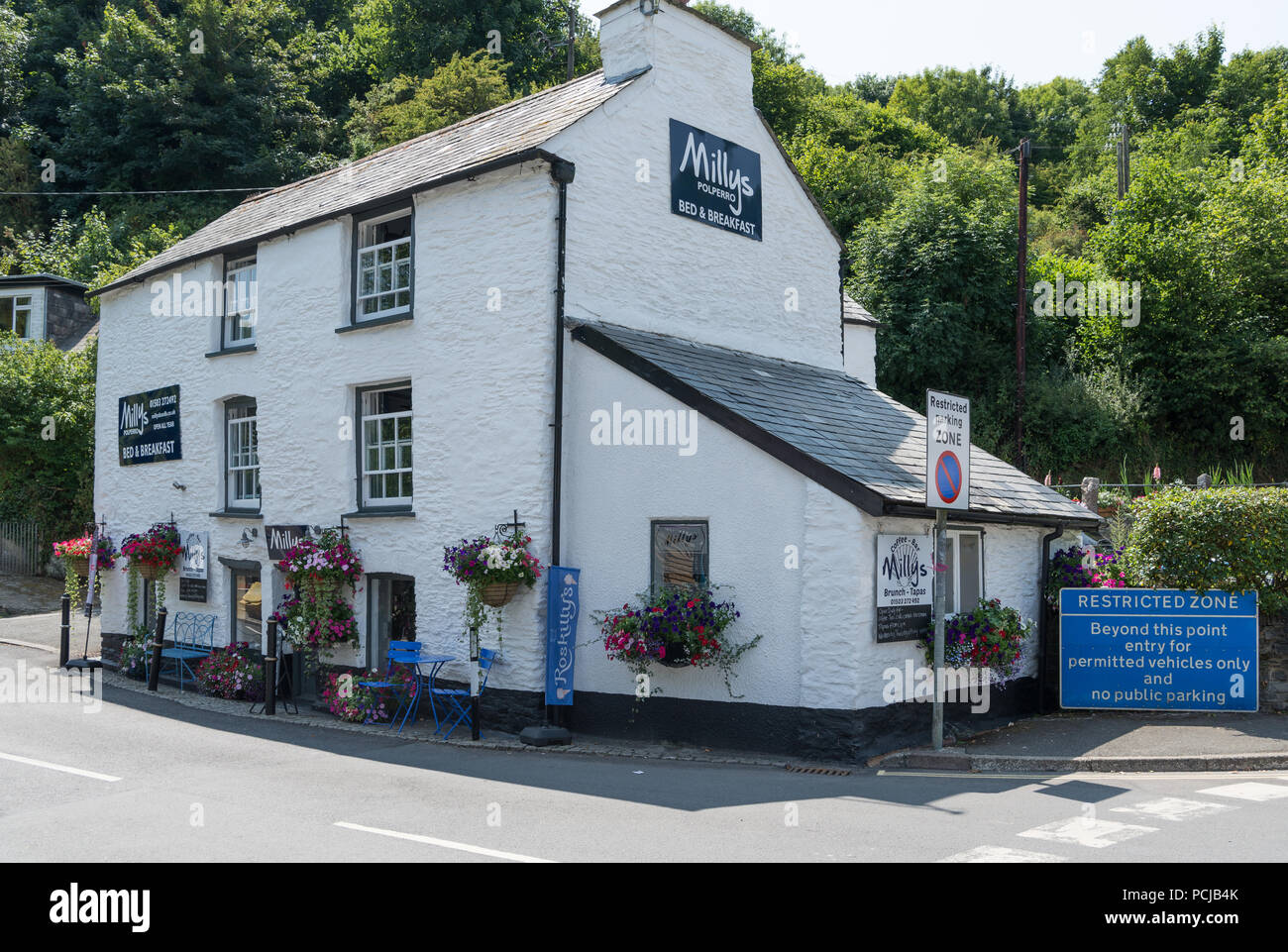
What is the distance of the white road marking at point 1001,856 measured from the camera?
6848 millimetres

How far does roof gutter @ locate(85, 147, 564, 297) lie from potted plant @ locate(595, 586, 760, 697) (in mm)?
5342

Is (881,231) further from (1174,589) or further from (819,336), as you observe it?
(1174,589)

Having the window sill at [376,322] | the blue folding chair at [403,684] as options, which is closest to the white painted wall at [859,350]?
the window sill at [376,322]

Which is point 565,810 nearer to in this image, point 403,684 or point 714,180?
point 403,684

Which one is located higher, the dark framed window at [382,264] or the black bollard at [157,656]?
the dark framed window at [382,264]

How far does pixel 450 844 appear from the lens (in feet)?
24.4

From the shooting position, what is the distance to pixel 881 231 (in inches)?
1344

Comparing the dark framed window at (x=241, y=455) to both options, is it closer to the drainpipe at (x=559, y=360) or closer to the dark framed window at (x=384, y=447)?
the dark framed window at (x=384, y=447)

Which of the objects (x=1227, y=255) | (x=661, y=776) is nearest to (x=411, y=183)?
(x=661, y=776)

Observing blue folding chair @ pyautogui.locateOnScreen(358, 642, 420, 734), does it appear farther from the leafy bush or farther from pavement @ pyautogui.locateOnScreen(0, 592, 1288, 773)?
the leafy bush

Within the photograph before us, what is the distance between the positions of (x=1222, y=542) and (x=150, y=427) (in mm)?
16593

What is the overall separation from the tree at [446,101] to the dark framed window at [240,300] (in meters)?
22.6

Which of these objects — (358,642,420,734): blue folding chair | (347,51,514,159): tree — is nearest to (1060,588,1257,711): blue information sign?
(358,642,420,734): blue folding chair
